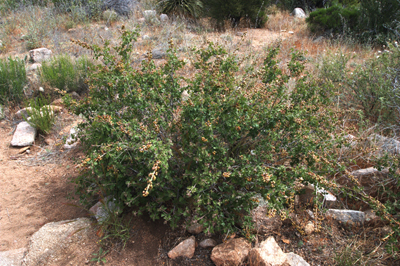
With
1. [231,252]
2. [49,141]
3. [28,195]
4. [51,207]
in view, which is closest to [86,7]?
[49,141]

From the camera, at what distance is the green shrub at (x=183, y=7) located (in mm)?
9508

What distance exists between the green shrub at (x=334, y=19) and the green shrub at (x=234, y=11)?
173 cm

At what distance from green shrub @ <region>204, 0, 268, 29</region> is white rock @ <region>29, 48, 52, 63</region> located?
16.7 ft

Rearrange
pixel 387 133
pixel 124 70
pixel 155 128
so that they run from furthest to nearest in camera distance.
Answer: pixel 387 133, pixel 124 70, pixel 155 128

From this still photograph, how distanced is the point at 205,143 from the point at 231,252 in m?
0.88

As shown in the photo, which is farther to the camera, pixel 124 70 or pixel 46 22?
pixel 46 22

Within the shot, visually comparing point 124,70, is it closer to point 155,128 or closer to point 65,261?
point 155,128

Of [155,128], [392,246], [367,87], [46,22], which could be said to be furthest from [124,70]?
[46,22]

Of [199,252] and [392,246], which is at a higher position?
[392,246]

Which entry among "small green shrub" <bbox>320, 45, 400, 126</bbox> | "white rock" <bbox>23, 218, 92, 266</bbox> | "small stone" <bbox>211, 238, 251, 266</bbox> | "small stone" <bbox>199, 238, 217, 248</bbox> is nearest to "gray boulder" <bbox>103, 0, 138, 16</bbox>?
"small green shrub" <bbox>320, 45, 400, 126</bbox>

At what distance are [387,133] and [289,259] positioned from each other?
2.47m

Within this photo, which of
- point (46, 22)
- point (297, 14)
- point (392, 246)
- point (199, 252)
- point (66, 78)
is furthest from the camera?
point (297, 14)

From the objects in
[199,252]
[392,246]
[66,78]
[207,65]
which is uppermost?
[207,65]

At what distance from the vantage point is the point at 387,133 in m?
3.71
